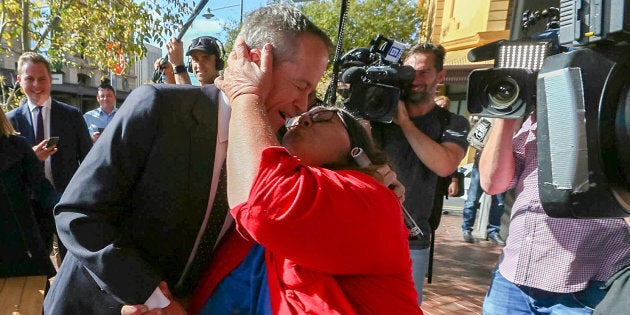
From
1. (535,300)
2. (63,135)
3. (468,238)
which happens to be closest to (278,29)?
(535,300)

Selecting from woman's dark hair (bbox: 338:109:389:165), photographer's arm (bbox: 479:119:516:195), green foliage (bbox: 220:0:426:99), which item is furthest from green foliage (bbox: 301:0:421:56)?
woman's dark hair (bbox: 338:109:389:165)

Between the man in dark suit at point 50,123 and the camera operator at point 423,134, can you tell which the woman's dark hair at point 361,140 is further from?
the man in dark suit at point 50,123

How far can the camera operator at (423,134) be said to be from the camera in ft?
8.39

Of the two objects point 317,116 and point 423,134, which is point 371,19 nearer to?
point 423,134

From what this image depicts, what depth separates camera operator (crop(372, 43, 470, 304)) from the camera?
256cm

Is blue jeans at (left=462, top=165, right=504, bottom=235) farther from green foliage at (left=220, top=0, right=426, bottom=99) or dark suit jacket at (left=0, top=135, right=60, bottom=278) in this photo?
green foliage at (left=220, top=0, right=426, bottom=99)

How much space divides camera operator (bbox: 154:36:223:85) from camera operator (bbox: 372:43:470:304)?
188 centimetres

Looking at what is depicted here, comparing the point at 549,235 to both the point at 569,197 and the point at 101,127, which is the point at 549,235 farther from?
the point at 101,127

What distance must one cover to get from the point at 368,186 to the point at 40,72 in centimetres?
383

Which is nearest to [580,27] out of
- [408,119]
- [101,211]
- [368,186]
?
[368,186]

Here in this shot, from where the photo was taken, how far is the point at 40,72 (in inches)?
156

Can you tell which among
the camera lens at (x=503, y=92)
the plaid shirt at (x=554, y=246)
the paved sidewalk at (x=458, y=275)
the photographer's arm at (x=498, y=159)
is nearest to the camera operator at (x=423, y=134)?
the photographer's arm at (x=498, y=159)

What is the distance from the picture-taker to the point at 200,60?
3.91 metres

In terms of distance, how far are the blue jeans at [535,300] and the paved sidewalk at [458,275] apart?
7.10 ft
